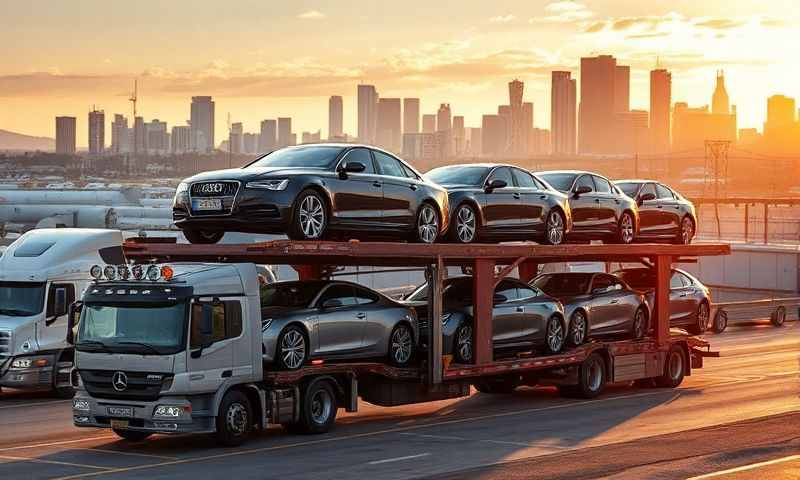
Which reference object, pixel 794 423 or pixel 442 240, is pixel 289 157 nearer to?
pixel 442 240

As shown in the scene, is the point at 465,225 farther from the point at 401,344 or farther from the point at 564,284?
the point at 564,284

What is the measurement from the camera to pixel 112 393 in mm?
16688

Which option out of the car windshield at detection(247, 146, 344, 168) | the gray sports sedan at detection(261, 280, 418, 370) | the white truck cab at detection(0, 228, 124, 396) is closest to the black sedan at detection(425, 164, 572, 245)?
the gray sports sedan at detection(261, 280, 418, 370)

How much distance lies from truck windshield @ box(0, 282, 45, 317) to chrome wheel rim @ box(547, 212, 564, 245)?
903 cm

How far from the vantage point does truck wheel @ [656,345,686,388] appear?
2670 centimetres

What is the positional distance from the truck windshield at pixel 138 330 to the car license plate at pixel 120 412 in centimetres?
72

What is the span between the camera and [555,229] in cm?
2372

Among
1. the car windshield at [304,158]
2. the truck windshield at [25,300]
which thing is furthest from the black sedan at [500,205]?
the truck windshield at [25,300]

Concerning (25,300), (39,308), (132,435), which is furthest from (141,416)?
(25,300)

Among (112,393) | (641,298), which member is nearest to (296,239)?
(112,393)

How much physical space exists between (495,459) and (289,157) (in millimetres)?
5271

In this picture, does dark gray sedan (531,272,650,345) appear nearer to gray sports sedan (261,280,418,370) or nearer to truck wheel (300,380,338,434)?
gray sports sedan (261,280,418,370)

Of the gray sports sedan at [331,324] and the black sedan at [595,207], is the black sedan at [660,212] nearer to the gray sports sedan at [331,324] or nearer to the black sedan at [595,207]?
the black sedan at [595,207]

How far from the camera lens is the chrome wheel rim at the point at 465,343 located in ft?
69.3
